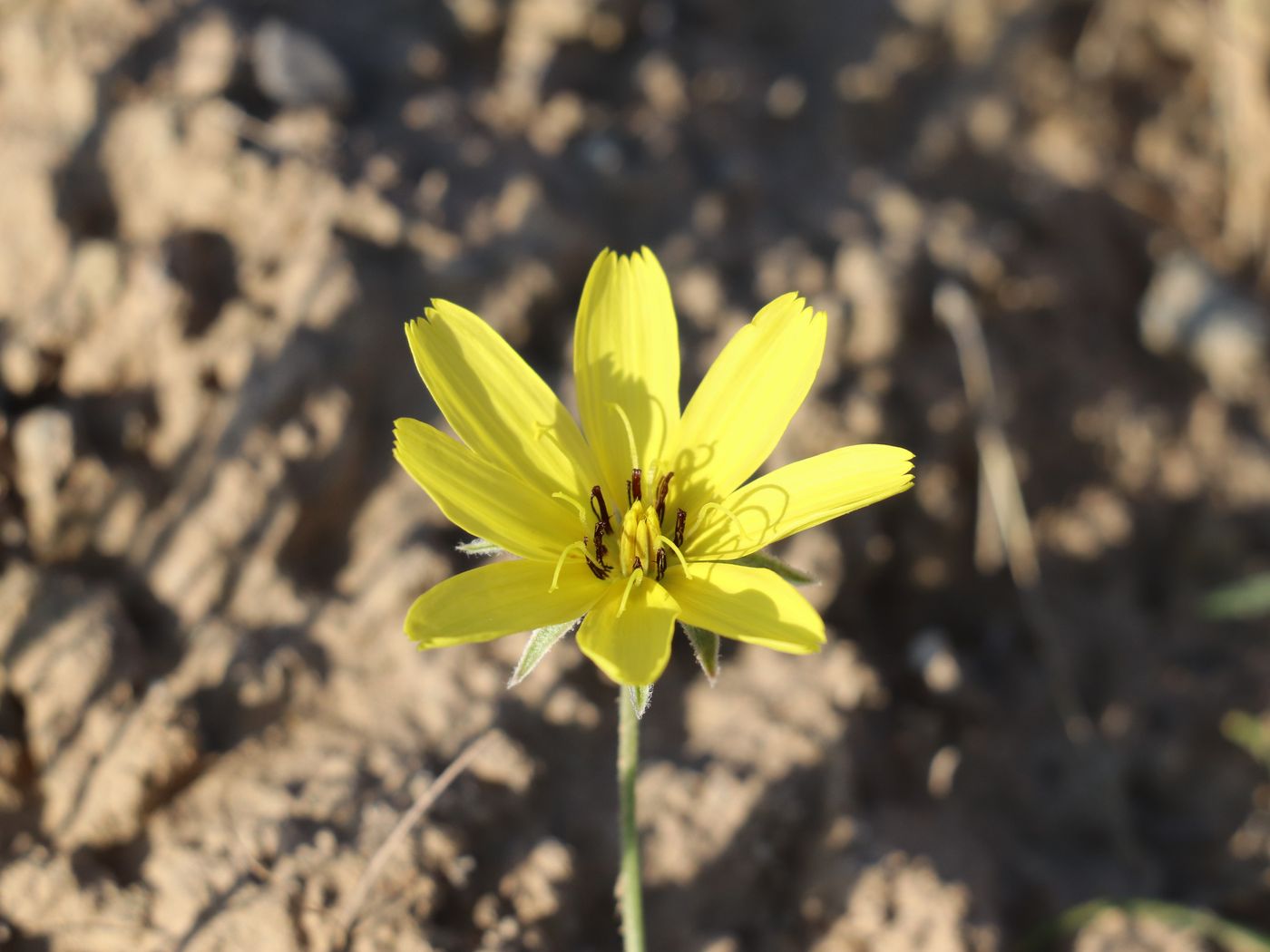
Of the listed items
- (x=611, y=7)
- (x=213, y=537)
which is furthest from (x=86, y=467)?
(x=611, y=7)

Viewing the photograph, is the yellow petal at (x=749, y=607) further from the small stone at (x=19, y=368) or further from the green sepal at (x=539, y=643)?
the small stone at (x=19, y=368)

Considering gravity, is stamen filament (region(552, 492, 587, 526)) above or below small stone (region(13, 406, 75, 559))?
below

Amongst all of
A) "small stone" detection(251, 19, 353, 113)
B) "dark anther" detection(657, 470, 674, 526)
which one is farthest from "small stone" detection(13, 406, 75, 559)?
"dark anther" detection(657, 470, 674, 526)

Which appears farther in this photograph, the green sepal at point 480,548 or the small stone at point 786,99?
the small stone at point 786,99

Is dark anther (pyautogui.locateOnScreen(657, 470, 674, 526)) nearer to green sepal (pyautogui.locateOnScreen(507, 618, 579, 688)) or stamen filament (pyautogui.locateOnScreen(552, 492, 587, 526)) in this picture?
stamen filament (pyautogui.locateOnScreen(552, 492, 587, 526))

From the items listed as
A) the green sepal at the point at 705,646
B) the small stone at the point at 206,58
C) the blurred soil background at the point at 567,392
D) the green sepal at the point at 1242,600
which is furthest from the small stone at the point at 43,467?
the green sepal at the point at 1242,600

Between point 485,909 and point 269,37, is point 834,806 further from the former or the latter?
point 269,37
